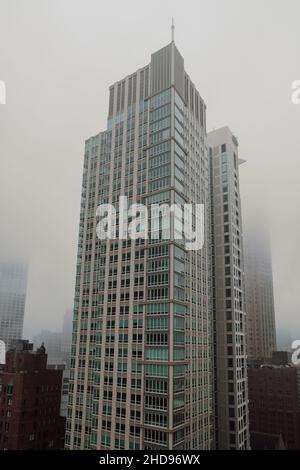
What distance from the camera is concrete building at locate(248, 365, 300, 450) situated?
281 feet

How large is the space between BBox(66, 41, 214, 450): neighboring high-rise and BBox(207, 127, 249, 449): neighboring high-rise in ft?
1.76

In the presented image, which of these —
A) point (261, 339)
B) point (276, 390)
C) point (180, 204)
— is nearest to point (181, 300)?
point (180, 204)

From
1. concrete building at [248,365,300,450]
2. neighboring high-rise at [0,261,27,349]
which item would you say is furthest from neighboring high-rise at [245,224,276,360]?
neighboring high-rise at [0,261,27,349]

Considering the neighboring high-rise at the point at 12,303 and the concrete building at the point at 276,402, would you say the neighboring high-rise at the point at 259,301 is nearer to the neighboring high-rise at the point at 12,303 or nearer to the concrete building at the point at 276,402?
the concrete building at the point at 276,402

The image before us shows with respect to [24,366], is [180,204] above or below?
above

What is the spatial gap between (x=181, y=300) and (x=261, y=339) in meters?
96.5

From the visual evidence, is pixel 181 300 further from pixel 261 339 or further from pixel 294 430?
pixel 261 339

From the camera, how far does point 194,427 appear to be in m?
42.5

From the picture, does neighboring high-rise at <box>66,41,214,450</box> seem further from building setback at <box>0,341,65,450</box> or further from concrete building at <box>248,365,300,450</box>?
concrete building at <box>248,365,300,450</box>

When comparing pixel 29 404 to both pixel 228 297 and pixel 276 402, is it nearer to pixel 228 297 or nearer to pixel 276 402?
pixel 228 297

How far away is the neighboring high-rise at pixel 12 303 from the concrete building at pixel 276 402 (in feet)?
197

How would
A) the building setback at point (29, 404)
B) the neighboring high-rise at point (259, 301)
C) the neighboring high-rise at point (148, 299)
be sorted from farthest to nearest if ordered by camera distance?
the neighboring high-rise at point (259, 301) < the building setback at point (29, 404) < the neighboring high-rise at point (148, 299)

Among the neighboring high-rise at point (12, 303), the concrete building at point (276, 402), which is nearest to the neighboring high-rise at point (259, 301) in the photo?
the concrete building at point (276, 402)

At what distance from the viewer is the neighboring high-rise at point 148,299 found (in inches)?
1592
